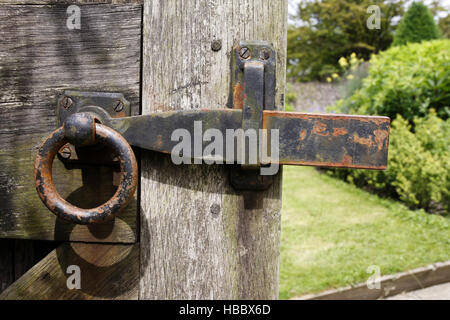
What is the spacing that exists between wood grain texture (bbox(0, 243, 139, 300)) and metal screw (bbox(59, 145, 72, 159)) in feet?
0.64

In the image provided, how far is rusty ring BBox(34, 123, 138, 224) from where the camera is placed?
652 millimetres

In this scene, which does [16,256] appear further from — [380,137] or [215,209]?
[380,137]

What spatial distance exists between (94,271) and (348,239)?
348cm

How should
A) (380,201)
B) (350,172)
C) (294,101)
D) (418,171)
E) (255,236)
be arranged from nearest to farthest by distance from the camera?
(255,236) < (418,171) < (380,201) < (350,172) < (294,101)

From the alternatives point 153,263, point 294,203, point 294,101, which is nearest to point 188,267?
point 153,263

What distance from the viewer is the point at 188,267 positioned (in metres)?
0.76

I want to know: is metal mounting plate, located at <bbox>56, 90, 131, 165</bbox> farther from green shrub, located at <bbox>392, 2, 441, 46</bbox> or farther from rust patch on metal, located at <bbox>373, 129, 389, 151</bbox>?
green shrub, located at <bbox>392, 2, 441, 46</bbox>

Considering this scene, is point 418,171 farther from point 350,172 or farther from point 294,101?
point 294,101

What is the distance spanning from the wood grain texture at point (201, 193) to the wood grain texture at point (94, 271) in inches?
1.2

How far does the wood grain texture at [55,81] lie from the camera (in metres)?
0.74

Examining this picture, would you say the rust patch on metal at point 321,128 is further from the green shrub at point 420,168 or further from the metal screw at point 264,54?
the green shrub at point 420,168

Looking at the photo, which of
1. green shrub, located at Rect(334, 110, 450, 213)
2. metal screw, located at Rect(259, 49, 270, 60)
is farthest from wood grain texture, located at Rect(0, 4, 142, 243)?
green shrub, located at Rect(334, 110, 450, 213)
